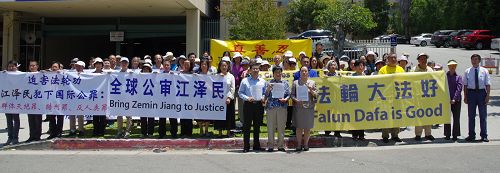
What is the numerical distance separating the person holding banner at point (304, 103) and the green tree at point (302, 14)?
3667 cm

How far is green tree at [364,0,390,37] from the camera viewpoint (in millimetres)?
62072

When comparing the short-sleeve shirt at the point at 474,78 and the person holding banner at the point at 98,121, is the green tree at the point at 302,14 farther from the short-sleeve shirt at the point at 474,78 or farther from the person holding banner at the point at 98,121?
the person holding banner at the point at 98,121

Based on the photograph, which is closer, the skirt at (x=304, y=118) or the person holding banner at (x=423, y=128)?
the skirt at (x=304, y=118)

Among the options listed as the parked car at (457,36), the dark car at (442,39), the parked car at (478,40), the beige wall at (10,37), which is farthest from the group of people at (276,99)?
the dark car at (442,39)

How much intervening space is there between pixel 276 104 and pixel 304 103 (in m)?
0.53

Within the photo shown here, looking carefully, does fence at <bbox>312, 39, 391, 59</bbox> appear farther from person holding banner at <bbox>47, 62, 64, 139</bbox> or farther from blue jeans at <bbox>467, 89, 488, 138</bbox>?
person holding banner at <bbox>47, 62, 64, 139</bbox>

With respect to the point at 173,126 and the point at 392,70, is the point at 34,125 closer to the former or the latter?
the point at 173,126

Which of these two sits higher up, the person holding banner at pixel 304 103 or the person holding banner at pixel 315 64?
the person holding banner at pixel 315 64

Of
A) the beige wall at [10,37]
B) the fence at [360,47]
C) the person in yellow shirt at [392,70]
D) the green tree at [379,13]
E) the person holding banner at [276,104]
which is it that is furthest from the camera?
the green tree at [379,13]

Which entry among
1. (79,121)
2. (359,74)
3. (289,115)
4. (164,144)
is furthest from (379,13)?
(164,144)

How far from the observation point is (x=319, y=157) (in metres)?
9.03

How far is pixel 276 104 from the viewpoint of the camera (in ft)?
31.3

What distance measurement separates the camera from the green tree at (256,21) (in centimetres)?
2452

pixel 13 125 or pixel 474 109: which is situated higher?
pixel 474 109
